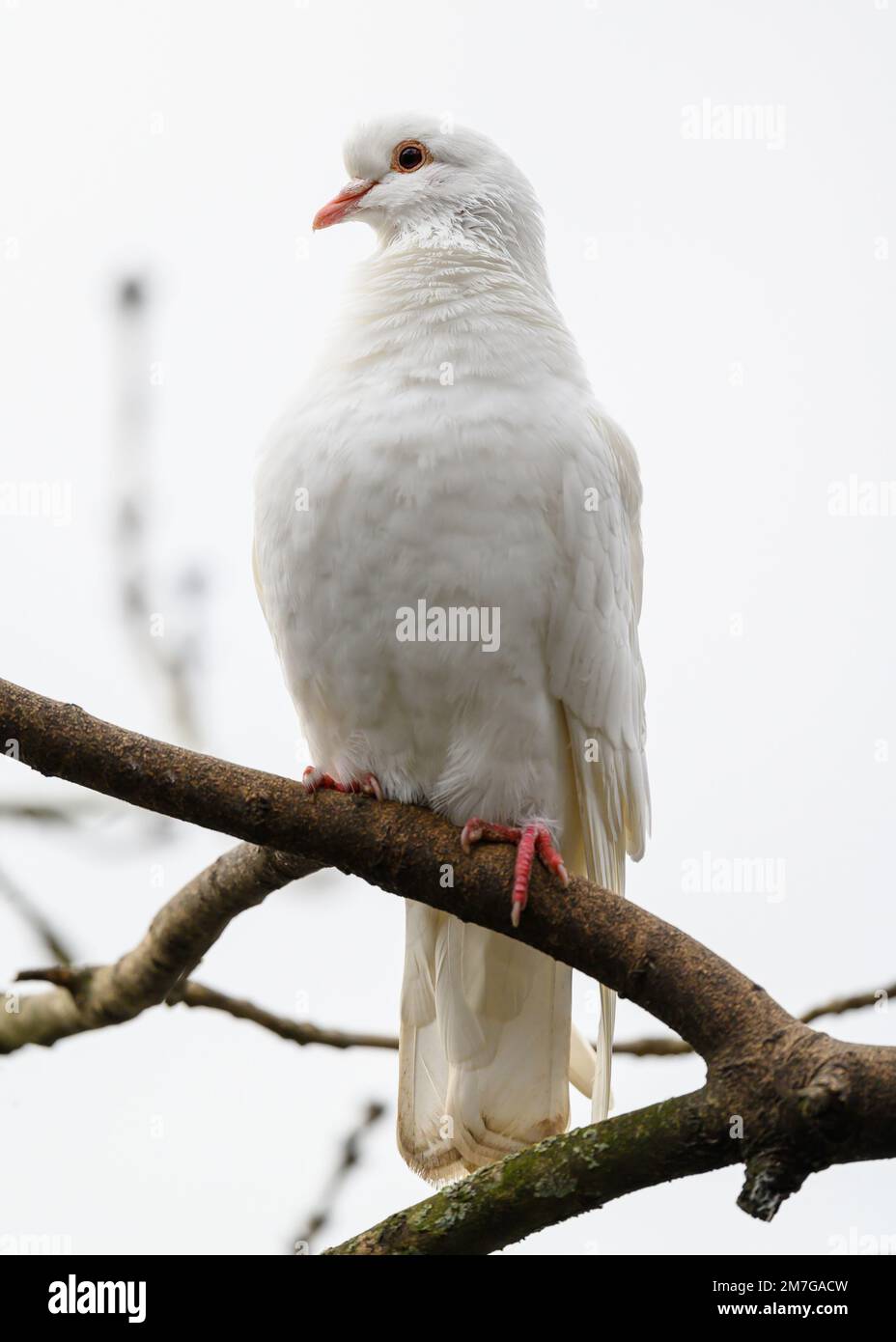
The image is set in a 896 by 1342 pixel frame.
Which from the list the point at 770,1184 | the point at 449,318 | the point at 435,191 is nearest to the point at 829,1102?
the point at 770,1184

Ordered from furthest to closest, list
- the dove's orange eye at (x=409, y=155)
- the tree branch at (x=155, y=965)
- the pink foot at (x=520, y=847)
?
the dove's orange eye at (x=409, y=155), the tree branch at (x=155, y=965), the pink foot at (x=520, y=847)

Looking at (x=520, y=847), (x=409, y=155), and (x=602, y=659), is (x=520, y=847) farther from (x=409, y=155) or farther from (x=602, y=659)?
(x=409, y=155)

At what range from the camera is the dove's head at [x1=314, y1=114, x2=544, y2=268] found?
553 cm

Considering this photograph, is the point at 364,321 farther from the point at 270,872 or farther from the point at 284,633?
the point at 270,872

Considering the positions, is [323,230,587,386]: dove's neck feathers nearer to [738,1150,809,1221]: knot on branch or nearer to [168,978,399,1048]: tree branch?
[168,978,399,1048]: tree branch

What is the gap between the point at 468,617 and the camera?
4625mm

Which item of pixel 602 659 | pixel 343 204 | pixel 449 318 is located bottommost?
pixel 602 659

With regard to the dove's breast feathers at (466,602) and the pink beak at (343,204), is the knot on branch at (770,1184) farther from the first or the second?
the pink beak at (343,204)

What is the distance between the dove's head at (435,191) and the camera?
5527 millimetres

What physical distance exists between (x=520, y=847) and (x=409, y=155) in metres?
3.01

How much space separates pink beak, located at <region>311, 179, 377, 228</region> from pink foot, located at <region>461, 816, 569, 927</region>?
2.66 meters

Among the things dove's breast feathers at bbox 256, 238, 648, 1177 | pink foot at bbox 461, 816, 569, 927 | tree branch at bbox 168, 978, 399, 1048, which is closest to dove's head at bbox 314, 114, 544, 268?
dove's breast feathers at bbox 256, 238, 648, 1177

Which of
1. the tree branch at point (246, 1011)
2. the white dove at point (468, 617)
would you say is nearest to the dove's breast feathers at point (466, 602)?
the white dove at point (468, 617)

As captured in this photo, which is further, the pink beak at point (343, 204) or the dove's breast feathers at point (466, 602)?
the pink beak at point (343, 204)
